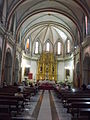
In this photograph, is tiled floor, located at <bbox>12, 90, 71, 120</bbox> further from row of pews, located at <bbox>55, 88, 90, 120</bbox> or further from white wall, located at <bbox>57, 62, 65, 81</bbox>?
white wall, located at <bbox>57, 62, 65, 81</bbox>

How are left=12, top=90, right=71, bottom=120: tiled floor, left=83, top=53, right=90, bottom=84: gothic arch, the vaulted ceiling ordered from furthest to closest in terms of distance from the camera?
left=83, top=53, right=90, bottom=84: gothic arch < the vaulted ceiling < left=12, top=90, right=71, bottom=120: tiled floor

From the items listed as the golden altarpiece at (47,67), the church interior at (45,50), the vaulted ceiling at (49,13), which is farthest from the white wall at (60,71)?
the vaulted ceiling at (49,13)

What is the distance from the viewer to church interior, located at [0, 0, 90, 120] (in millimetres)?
16719

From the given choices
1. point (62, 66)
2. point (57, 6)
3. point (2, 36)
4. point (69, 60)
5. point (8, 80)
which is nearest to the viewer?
point (2, 36)

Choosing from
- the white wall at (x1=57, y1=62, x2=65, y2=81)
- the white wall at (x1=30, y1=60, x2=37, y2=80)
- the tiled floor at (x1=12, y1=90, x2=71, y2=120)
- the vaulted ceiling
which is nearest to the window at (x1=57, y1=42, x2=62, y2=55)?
the vaulted ceiling

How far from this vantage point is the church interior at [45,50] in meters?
16.7

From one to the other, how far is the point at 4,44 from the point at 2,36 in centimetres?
99

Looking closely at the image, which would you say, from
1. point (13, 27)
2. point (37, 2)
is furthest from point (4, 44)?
point (37, 2)

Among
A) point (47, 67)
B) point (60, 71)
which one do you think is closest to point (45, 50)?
point (47, 67)

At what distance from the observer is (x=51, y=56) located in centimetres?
3594

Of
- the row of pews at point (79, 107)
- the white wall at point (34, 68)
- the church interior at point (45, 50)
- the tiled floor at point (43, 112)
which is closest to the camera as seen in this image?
the row of pews at point (79, 107)

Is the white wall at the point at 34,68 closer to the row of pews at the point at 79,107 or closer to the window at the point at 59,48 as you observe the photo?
the window at the point at 59,48

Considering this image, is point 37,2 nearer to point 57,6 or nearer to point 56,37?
point 57,6

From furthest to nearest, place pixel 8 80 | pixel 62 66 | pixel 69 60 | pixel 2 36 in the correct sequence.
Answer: pixel 62 66 → pixel 69 60 → pixel 8 80 → pixel 2 36
